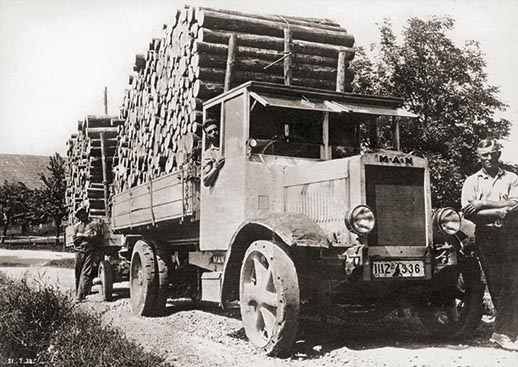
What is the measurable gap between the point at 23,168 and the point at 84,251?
151 ft

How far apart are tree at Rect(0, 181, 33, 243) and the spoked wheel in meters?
35.4

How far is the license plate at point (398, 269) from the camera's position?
5.44 m

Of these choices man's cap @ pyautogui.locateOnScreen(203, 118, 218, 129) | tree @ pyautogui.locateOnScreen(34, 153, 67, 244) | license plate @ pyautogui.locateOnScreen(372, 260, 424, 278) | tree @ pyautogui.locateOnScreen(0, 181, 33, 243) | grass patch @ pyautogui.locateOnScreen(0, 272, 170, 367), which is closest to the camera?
grass patch @ pyautogui.locateOnScreen(0, 272, 170, 367)

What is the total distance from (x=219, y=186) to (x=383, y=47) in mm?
9667

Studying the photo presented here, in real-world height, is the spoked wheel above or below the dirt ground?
above

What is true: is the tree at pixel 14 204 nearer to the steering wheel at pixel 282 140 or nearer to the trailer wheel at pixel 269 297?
the steering wheel at pixel 282 140

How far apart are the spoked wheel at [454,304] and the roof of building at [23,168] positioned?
4781 cm

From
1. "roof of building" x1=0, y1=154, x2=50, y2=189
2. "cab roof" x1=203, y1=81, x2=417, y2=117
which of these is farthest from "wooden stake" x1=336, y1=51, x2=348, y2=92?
"roof of building" x1=0, y1=154, x2=50, y2=189

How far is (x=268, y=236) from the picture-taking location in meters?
6.00

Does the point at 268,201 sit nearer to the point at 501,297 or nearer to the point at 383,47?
the point at 501,297

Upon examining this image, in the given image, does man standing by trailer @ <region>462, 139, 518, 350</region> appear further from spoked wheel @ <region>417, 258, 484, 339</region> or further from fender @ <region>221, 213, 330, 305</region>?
fender @ <region>221, 213, 330, 305</region>

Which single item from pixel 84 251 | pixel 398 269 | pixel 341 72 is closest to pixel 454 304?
pixel 398 269

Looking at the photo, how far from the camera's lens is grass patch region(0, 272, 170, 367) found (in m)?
4.77

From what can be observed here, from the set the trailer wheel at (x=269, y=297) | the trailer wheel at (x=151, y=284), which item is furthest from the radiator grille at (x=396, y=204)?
the trailer wheel at (x=151, y=284)
